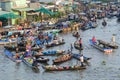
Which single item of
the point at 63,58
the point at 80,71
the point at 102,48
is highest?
the point at 63,58

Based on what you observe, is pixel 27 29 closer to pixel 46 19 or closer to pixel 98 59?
pixel 46 19

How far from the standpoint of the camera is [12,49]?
39188mm

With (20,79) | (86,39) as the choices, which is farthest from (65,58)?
(86,39)

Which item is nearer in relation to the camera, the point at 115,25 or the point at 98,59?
the point at 98,59

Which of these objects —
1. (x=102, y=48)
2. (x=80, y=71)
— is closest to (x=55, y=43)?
(x=102, y=48)

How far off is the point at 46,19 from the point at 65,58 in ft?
96.8

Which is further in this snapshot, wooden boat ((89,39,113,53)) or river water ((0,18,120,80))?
wooden boat ((89,39,113,53))

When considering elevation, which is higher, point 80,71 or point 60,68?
point 60,68

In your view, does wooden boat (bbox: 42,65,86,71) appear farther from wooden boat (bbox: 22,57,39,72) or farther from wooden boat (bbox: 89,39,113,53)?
wooden boat (bbox: 89,39,113,53)

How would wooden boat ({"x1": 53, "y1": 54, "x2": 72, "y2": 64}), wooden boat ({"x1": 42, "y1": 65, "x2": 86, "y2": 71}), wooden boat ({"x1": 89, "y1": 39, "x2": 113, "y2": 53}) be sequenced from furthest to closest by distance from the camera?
1. wooden boat ({"x1": 89, "y1": 39, "x2": 113, "y2": 53})
2. wooden boat ({"x1": 53, "y1": 54, "x2": 72, "y2": 64})
3. wooden boat ({"x1": 42, "y1": 65, "x2": 86, "y2": 71})

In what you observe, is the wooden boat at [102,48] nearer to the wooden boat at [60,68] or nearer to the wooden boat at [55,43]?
the wooden boat at [55,43]

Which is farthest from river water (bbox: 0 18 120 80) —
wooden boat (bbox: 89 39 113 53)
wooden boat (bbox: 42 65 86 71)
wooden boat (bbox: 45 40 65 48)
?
wooden boat (bbox: 45 40 65 48)

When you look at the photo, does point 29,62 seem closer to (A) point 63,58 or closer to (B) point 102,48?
(A) point 63,58

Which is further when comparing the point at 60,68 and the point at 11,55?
the point at 11,55
